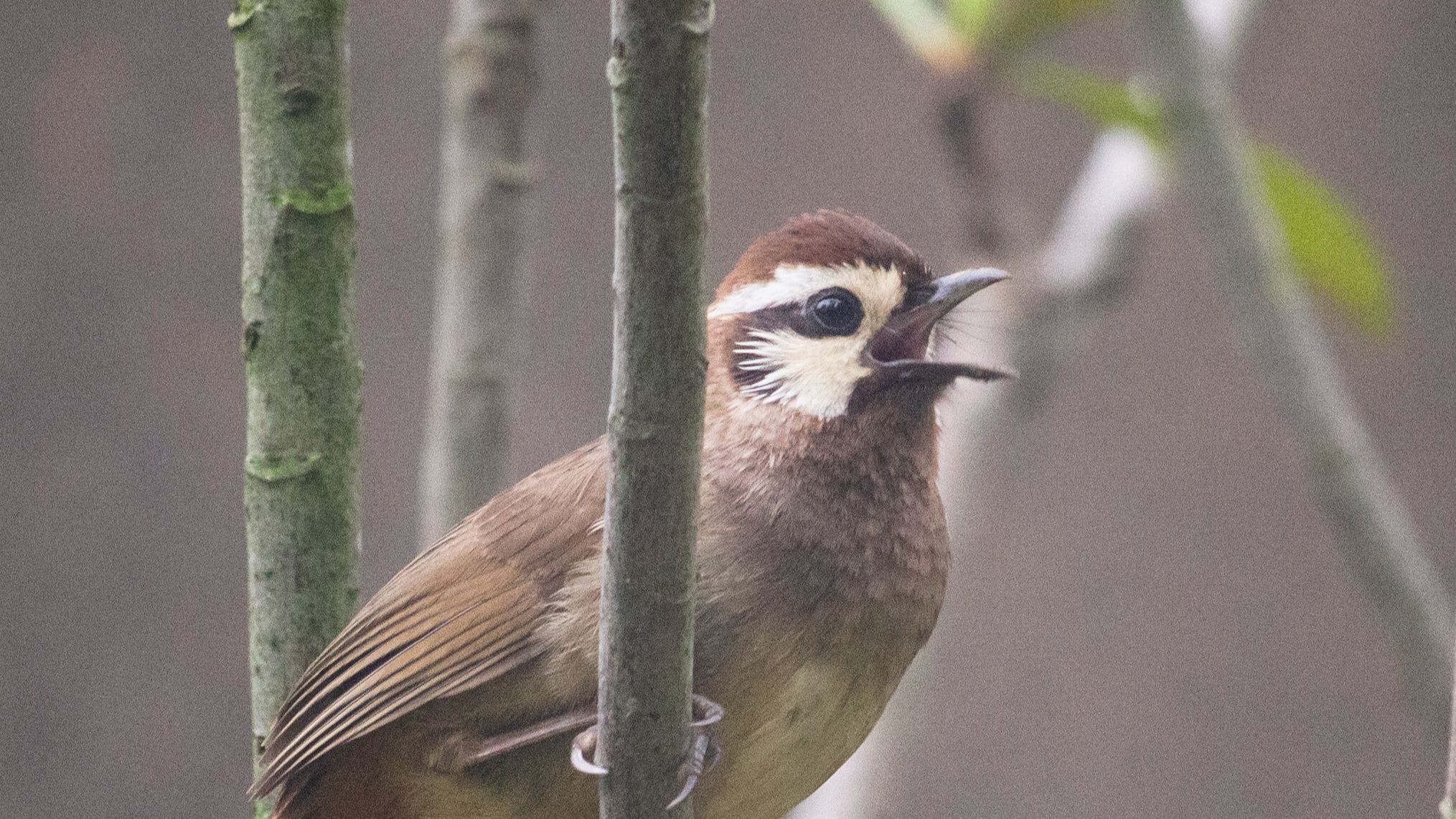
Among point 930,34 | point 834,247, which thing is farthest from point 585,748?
point 930,34

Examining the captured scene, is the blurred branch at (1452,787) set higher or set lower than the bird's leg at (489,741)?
higher

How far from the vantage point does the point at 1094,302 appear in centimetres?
359

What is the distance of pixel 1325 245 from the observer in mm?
3369

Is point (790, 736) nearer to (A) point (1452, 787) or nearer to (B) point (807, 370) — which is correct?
(B) point (807, 370)

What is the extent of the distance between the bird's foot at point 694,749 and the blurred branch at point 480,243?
2.57 ft

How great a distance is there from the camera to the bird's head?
197cm

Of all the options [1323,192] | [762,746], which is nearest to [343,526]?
[762,746]

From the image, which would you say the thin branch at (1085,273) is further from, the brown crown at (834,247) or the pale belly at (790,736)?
the pale belly at (790,736)

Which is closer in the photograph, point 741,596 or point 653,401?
point 653,401

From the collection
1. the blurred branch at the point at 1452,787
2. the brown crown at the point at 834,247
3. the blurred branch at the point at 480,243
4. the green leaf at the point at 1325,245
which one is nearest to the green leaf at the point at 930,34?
the green leaf at the point at 1325,245

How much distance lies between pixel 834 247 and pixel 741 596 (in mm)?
512

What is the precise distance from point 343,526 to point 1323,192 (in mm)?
2497

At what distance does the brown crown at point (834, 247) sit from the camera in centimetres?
200

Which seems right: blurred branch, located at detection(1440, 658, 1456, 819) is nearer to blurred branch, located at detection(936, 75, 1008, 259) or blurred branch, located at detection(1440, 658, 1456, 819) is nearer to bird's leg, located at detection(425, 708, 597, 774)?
Result: bird's leg, located at detection(425, 708, 597, 774)
